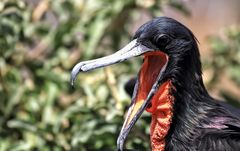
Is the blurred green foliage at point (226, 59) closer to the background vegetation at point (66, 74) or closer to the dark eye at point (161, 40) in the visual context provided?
the background vegetation at point (66, 74)

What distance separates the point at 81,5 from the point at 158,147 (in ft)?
4.24

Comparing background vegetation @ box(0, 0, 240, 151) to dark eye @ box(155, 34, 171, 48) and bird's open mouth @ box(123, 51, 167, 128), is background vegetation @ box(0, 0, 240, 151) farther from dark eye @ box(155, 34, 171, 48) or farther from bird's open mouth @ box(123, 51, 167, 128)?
dark eye @ box(155, 34, 171, 48)

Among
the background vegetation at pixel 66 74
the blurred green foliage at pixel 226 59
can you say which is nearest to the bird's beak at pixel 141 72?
the background vegetation at pixel 66 74

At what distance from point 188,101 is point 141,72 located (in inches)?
5.8

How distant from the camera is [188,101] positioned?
2.30m

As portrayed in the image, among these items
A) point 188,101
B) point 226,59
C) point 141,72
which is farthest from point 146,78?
point 226,59

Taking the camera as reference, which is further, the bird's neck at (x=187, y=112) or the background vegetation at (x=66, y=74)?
the background vegetation at (x=66, y=74)

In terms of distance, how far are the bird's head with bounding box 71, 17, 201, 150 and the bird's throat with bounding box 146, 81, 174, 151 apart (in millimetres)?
25

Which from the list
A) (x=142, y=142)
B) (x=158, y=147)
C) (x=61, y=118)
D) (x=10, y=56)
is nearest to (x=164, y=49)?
(x=158, y=147)

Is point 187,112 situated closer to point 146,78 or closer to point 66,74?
point 146,78

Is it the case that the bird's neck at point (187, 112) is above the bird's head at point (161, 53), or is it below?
below

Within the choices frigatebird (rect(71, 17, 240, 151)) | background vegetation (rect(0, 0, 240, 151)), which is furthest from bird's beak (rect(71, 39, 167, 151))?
background vegetation (rect(0, 0, 240, 151))

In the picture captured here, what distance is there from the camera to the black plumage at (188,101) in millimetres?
2238

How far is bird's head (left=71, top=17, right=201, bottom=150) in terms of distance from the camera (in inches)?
87.9
